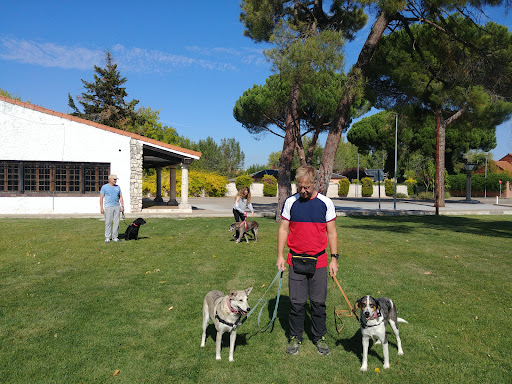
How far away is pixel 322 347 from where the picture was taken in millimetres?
4141

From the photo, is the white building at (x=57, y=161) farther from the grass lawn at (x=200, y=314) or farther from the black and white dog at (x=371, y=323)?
the black and white dog at (x=371, y=323)

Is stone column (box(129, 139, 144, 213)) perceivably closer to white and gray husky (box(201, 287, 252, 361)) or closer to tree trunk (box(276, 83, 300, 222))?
tree trunk (box(276, 83, 300, 222))

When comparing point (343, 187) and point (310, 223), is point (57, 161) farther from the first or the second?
point (343, 187)

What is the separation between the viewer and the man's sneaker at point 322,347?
4098mm

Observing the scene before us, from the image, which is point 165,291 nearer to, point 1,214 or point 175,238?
point 175,238

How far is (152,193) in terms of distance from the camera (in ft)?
122

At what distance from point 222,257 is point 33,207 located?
1431cm

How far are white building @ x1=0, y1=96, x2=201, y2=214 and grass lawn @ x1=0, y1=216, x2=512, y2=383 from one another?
8.73 m

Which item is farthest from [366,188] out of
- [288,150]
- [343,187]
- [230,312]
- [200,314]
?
[230,312]

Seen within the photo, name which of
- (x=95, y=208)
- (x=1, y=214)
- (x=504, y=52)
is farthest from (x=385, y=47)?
(x=1, y=214)

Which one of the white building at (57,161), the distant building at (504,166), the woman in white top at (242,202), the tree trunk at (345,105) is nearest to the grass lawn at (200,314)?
the woman in white top at (242,202)

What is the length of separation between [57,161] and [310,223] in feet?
59.6

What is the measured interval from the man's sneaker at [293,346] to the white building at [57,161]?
54.9 ft

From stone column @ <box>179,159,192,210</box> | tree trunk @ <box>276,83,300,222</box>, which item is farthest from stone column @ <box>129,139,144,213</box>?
tree trunk @ <box>276,83,300,222</box>
